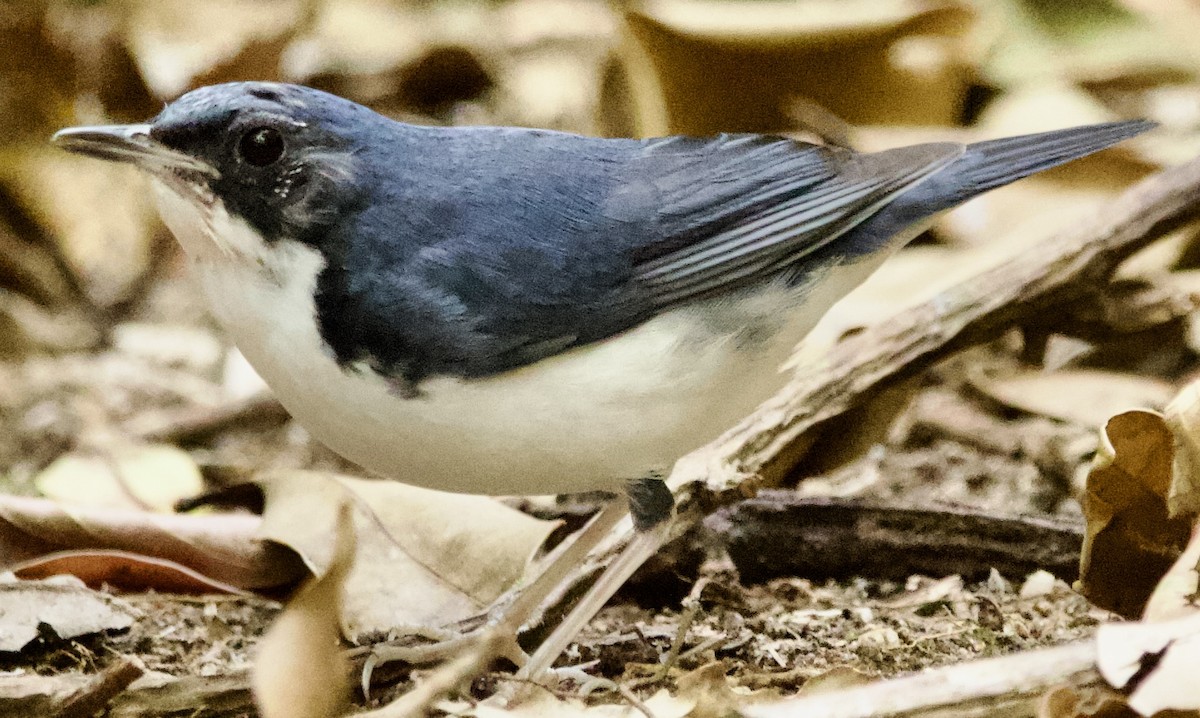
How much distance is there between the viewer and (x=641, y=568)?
343cm

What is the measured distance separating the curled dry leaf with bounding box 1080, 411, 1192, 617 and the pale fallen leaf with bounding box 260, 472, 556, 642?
1.37 m

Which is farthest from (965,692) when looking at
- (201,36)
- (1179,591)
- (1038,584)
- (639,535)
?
(201,36)

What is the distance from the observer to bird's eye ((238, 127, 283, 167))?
2.76 metres

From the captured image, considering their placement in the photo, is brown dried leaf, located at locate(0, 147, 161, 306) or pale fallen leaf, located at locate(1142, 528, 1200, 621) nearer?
pale fallen leaf, located at locate(1142, 528, 1200, 621)

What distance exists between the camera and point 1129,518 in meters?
2.60

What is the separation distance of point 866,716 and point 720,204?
145 centimetres

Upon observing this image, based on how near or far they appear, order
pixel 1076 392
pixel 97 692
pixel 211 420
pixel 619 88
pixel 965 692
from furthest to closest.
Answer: pixel 619 88, pixel 211 420, pixel 1076 392, pixel 97 692, pixel 965 692

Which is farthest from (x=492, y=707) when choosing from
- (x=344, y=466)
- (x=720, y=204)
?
(x=344, y=466)

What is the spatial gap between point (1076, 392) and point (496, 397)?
2.41 m

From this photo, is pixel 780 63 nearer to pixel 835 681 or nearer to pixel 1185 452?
pixel 1185 452

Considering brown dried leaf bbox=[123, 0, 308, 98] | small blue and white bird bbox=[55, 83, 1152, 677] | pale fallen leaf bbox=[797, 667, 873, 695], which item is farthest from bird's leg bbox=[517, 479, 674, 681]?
brown dried leaf bbox=[123, 0, 308, 98]

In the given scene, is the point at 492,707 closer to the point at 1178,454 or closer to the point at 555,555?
the point at 555,555

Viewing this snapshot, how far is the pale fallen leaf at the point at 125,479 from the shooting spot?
3.92 m

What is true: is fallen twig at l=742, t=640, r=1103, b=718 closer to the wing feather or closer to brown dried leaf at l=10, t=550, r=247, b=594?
the wing feather
